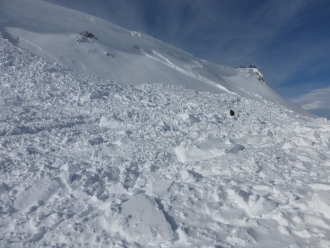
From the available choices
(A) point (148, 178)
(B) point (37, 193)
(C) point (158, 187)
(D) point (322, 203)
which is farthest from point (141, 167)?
(D) point (322, 203)

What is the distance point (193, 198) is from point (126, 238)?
4.29ft

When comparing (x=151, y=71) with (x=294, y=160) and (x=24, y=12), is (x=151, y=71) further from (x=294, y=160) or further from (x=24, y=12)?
(x=294, y=160)

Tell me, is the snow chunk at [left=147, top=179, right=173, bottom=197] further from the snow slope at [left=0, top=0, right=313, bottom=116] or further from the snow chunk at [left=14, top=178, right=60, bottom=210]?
the snow slope at [left=0, top=0, right=313, bottom=116]

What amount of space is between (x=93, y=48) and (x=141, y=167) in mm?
11885

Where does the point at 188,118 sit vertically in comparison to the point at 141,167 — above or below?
above

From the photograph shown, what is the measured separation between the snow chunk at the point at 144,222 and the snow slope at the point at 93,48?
9356mm

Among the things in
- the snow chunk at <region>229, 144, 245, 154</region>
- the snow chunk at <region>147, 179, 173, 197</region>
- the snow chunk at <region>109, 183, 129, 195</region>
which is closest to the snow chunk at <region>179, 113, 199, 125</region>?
the snow chunk at <region>229, 144, 245, 154</region>

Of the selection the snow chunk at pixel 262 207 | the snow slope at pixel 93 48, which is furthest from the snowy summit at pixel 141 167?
the snow slope at pixel 93 48

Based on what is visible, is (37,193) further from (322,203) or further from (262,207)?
(322,203)

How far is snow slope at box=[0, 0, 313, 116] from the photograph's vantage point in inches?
479

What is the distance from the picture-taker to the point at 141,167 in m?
4.83

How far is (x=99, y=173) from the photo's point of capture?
4477 mm

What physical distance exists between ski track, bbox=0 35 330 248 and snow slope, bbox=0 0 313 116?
13.9ft

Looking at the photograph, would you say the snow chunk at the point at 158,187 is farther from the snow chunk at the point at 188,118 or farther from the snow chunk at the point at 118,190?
the snow chunk at the point at 188,118
